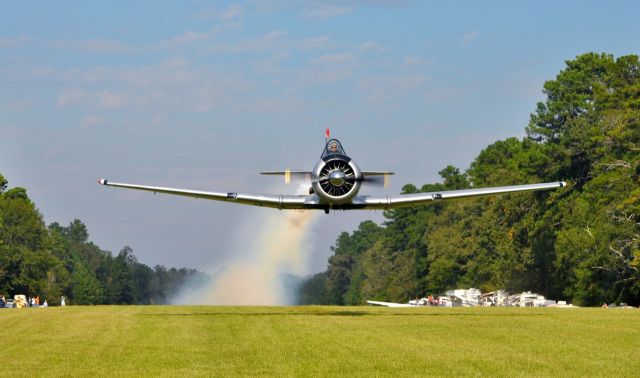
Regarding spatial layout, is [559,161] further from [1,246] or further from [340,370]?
[340,370]

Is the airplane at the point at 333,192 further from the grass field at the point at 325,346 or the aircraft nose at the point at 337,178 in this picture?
the grass field at the point at 325,346

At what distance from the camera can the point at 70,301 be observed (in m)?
190

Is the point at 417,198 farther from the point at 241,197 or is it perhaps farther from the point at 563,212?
the point at 563,212

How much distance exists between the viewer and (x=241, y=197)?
41500 mm

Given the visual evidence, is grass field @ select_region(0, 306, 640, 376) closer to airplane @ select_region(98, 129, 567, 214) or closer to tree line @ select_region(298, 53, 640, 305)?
airplane @ select_region(98, 129, 567, 214)

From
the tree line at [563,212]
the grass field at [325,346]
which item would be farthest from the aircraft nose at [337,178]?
the tree line at [563,212]

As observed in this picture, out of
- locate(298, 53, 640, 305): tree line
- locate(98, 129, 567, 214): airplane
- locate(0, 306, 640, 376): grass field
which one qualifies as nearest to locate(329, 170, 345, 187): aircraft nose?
locate(98, 129, 567, 214): airplane

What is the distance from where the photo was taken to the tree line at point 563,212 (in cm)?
8700

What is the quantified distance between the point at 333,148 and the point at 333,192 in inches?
77.8

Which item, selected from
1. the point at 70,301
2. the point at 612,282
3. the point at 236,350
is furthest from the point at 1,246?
the point at 236,350

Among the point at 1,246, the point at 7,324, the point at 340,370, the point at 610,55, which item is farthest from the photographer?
the point at 1,246

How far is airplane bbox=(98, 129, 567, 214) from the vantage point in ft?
128

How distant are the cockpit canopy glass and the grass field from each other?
20.9 ft

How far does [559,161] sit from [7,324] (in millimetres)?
84484
